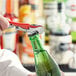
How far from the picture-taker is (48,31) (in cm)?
145

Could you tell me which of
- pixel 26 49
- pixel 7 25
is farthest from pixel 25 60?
pixel 7 25

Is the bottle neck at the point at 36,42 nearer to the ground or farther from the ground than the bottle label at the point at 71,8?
nearer to the ground

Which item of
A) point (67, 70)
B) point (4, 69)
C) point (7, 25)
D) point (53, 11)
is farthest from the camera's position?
point (53, 11)

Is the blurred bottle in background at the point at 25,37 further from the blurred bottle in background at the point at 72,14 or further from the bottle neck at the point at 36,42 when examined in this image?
the bottle neck at the point at 36,42

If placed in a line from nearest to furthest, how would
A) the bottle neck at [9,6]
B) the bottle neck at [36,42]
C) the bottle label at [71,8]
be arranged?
1. the bottle neck at [36,42]
2. the bottle neck at [9,6]
3. the bottle label at [71,8]

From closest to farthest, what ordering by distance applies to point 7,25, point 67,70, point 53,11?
point 7,25 < point 67,70 < point 53,11

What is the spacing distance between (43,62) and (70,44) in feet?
1.84

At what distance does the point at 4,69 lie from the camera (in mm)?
900

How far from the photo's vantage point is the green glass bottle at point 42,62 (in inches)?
32.8

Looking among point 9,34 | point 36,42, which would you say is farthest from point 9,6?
point 36,42

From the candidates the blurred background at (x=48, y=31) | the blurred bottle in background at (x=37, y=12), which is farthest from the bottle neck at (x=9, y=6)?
the blurred bottle in background at (x=37, y=12)

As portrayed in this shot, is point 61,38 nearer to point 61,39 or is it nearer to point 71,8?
point 61,39

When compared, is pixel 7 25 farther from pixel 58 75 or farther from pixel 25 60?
pixel 25 60

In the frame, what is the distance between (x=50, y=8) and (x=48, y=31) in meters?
0.12
